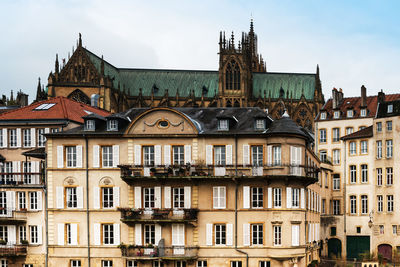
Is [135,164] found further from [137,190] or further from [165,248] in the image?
[165,248]

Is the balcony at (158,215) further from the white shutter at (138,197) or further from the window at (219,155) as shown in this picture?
the window at (219,155)

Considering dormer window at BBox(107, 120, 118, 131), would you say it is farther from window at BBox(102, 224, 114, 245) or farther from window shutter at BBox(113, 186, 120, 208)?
window at BBox(102, 224, 114, 245)

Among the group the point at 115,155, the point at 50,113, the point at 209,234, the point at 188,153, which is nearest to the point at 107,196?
the point at 115,155

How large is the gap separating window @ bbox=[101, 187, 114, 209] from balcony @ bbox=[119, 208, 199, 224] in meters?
1.74

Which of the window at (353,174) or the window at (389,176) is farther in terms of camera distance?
the window at (353,174)

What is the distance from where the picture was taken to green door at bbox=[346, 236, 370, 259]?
86.9 meters

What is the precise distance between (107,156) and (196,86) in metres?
82.7

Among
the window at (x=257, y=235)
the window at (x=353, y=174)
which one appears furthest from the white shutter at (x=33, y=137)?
the window at (x=353, y=174)

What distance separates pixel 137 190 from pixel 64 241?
7.87 metres

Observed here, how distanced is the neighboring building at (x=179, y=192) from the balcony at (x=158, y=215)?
85mm

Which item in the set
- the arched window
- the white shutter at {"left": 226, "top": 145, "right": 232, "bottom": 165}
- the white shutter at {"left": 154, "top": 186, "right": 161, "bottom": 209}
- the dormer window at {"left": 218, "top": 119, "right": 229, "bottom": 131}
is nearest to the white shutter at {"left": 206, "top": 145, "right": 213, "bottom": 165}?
the white shutter at {"left": 226, "top": 145, "right": 232, "bottom": 165}

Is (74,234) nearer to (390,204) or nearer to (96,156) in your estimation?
(96,156)

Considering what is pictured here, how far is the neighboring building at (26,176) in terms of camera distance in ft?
203

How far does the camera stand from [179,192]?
6038 cm
